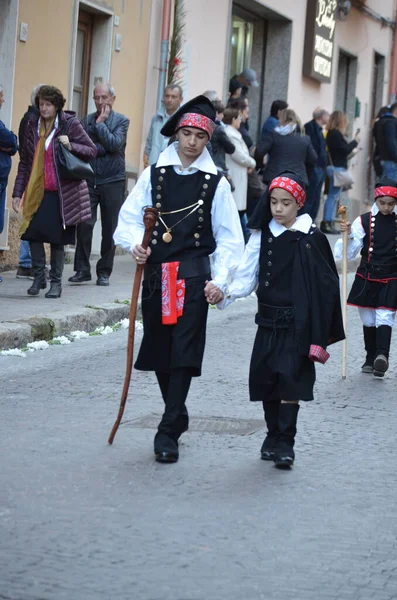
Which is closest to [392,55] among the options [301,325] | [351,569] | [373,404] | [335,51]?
[335,51]

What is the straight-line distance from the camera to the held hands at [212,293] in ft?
21.1

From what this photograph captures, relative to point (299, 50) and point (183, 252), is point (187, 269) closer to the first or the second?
point (183, 252)

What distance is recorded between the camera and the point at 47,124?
11938 mm

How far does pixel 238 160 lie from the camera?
1571 centimetres

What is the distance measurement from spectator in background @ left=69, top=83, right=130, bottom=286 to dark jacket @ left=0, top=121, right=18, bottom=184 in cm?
90

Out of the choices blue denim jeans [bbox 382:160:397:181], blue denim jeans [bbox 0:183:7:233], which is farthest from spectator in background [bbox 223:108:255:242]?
blue denim jeans [bbox 382:160:397:181]

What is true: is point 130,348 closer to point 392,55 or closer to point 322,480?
point 322,480

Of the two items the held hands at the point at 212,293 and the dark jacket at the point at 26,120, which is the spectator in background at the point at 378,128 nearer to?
the dark jacket at the point at 26,120

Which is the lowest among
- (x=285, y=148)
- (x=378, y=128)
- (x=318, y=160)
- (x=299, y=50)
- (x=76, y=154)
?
(x=76, y=154)

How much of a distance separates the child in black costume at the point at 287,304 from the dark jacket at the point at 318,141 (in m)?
13.6

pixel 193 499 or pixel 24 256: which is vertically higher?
pixel 24 256

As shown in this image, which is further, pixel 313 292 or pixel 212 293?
pixel 313 292

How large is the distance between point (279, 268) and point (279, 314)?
0.77ft

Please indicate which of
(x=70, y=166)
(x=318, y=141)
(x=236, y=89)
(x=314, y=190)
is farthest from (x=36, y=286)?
(x=318, y=141)
